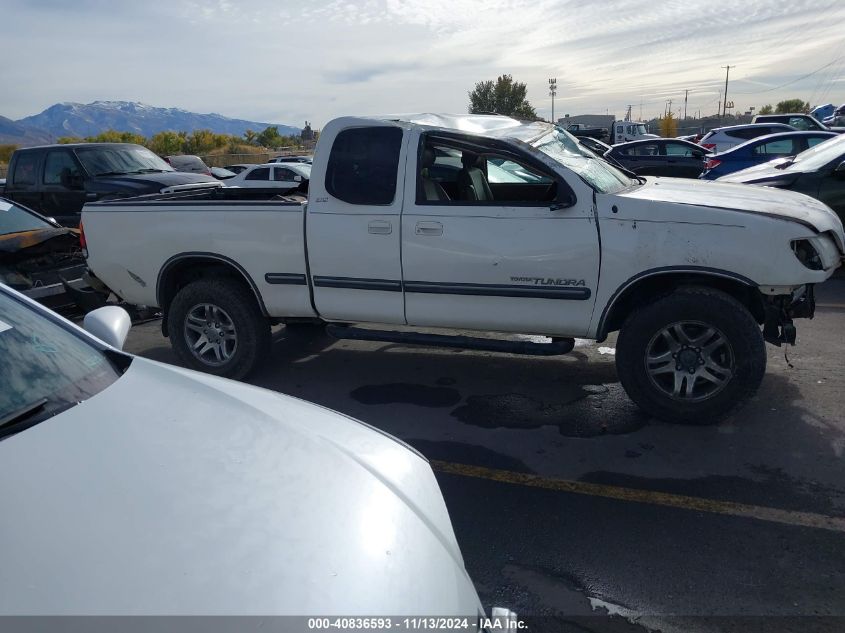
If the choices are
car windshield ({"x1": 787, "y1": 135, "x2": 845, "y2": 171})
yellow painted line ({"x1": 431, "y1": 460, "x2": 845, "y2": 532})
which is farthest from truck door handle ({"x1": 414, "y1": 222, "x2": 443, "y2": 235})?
car windshield ({"x1": 787, "y1": 135, "x2": 845, "y2": 171})

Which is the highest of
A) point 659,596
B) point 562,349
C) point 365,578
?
point 365,578

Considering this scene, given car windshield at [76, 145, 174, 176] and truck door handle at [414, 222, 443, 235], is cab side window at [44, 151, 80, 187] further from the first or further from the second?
truck door handle at [414, 222, 443, 235]

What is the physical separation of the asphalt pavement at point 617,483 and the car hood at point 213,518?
1.18m

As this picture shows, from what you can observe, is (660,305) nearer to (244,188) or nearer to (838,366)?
(838,366)

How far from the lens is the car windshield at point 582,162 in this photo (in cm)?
482

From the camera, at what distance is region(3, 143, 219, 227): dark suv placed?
11617 millimetres

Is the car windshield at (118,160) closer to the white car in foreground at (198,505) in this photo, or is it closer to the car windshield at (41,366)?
the car windshield at (41,366)

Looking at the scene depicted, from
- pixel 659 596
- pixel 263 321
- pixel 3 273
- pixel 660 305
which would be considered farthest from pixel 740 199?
pixel 3 273

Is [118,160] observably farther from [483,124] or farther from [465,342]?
[465,342]

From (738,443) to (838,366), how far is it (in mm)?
1830

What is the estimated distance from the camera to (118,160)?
12383mm

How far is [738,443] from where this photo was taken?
434 cm

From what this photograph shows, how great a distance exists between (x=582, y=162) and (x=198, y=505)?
4.04m

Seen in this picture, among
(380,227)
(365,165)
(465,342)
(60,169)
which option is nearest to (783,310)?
(465,342)
